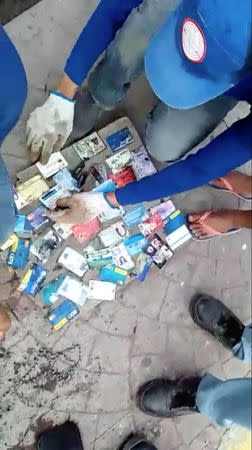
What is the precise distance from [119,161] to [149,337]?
0.58 m

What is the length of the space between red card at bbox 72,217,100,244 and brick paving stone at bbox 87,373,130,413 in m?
0.43

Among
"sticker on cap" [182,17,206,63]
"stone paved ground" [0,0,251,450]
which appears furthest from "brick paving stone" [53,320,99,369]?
"sticker on cap" [182,17,206,63]

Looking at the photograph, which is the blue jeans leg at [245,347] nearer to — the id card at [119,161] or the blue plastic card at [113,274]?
the blue plastic card at [113,274]

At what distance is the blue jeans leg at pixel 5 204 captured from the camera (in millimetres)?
1639

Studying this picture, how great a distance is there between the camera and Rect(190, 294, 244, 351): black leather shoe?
2441 millimetres

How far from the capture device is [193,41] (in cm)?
147

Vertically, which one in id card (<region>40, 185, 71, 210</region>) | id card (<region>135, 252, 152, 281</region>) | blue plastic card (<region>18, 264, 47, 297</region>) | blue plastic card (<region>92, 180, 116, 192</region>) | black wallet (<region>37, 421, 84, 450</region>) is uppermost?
id card (<region>40, 185, 71, 210</region>)

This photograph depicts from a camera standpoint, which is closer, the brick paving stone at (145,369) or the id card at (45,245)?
the id card at (45,245)

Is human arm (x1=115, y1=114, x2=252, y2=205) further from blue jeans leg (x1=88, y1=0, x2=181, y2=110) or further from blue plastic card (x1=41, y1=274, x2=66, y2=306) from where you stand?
blue plastic card (x1=41, y1=274, x2=66, y2=306)

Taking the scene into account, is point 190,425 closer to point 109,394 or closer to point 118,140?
point 109,394

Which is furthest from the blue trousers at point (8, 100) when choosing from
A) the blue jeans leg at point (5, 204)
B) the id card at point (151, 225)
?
the id card at point (151, 225)

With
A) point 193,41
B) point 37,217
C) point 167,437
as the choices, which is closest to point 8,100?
point 193,41

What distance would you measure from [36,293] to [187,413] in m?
0.64

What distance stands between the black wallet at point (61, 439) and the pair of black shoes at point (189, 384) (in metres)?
0.18
